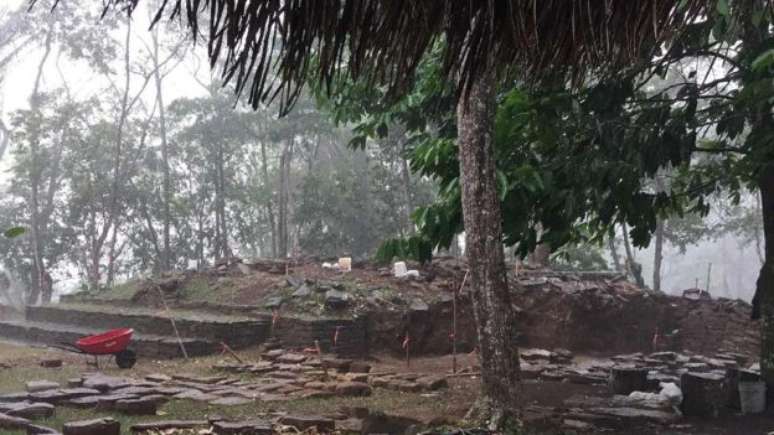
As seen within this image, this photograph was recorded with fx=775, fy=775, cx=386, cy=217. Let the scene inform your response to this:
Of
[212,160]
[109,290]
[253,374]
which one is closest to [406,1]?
[253,374]

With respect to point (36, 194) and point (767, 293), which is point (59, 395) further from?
point (36, 194)

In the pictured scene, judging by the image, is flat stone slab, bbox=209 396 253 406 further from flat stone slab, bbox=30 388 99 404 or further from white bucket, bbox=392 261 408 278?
white bucket, bbox=392 261 408 278

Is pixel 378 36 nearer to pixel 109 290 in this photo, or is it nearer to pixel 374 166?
pixel 109 290

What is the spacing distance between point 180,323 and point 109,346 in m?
2.56

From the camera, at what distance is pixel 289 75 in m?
2.36

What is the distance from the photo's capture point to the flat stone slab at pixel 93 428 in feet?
17.7

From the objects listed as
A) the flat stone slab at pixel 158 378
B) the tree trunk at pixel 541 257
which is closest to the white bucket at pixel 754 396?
the flat stone slab at pixel 158 378

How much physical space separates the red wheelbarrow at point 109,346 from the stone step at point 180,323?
1745 millimetres

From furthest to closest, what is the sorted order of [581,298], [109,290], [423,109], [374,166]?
[374,166] → [109,290] → [581,298] → [423,109]

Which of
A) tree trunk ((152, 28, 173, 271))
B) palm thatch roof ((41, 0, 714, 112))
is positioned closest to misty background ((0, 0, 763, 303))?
tree trunk ((152, 28, 173, 271))

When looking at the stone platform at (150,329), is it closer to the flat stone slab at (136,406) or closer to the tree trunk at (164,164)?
the flat stone slab at (136,406)

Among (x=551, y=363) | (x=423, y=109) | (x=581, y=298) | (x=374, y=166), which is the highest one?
(x=374, y=166)

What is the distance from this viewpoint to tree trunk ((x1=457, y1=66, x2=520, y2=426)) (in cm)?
631

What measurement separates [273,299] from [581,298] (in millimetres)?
5883
